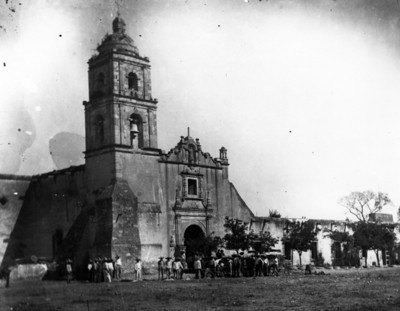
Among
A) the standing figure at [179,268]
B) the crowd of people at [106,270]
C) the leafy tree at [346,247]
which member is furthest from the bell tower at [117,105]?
the leafy tree at [346,247]

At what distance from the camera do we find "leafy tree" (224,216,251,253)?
34219 mm

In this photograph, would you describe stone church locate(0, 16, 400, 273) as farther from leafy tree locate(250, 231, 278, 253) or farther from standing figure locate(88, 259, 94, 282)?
leafy tree locate(250, 231, 278, 253)

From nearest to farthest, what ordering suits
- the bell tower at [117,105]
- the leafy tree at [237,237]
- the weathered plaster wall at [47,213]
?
the bell tower at [117,105] < the leafy tree at [237,237] < the weathered plaster wall at [47,213]

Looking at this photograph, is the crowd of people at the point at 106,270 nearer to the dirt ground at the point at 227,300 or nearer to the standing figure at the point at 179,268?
the standing figure at the point at 179,268

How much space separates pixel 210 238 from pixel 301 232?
339 inches

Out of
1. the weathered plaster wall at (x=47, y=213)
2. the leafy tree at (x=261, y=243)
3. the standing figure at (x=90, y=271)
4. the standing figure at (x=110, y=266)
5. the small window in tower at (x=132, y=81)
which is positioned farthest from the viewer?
the weathered plaster wall at (x=47, y=213)

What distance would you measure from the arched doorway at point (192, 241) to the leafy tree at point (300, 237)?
7.27m

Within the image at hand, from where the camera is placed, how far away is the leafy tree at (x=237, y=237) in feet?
112

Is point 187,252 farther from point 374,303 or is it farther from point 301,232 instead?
point 374,303

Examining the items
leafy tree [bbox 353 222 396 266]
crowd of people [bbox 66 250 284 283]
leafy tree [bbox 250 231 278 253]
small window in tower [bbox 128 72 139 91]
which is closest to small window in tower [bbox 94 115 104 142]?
small window in tower [bbox 128 72 139 91]

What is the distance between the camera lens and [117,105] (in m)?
32.8

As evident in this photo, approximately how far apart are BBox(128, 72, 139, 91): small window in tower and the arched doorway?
28.0ft

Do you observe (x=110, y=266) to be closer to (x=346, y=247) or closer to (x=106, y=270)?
(x=106, y=270)

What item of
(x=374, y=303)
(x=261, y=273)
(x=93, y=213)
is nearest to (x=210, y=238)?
(x=261, y=273)
